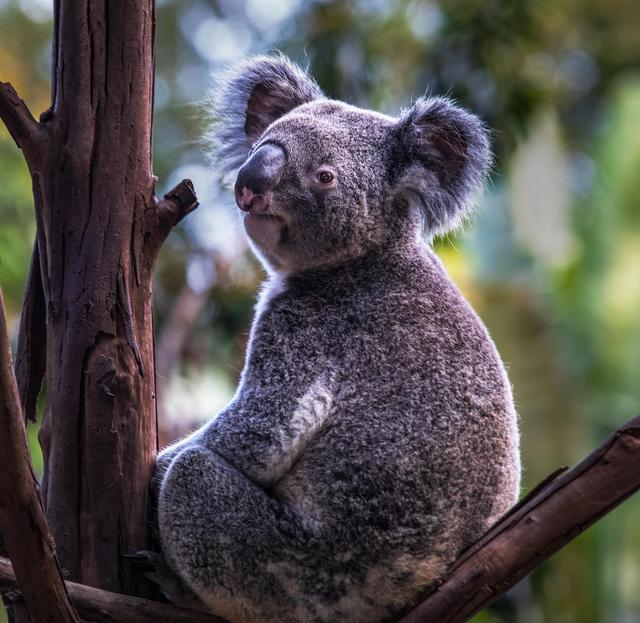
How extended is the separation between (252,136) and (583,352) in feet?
24.6

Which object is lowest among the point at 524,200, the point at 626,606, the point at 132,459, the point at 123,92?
the point at 626,606

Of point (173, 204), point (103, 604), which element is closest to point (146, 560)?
point (103, 604)

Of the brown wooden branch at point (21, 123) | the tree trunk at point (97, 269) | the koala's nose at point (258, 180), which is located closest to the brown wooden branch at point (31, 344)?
the tree trunk at point (97, 269)

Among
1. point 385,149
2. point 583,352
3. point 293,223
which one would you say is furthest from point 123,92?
point 583,352

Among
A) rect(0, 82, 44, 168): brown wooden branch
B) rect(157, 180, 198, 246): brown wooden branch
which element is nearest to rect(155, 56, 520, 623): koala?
rect(157, 180, 198, 246): brown wooden branch

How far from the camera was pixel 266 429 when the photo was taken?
9.71 feet

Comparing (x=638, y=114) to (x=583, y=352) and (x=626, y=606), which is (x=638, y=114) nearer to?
(x=583, y=352)

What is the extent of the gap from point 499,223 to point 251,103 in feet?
26.8

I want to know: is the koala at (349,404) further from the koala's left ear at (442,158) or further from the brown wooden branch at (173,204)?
the brown wooden branch at (173,204)

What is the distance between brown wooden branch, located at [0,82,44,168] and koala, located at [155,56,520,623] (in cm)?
71

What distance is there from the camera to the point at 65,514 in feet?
9.07

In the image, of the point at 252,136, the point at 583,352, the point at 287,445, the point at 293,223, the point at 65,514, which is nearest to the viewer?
the point at 65,514

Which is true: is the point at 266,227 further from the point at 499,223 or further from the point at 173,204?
the point at 499,223

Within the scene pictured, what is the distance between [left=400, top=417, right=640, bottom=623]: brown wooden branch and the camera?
8.29 ft
